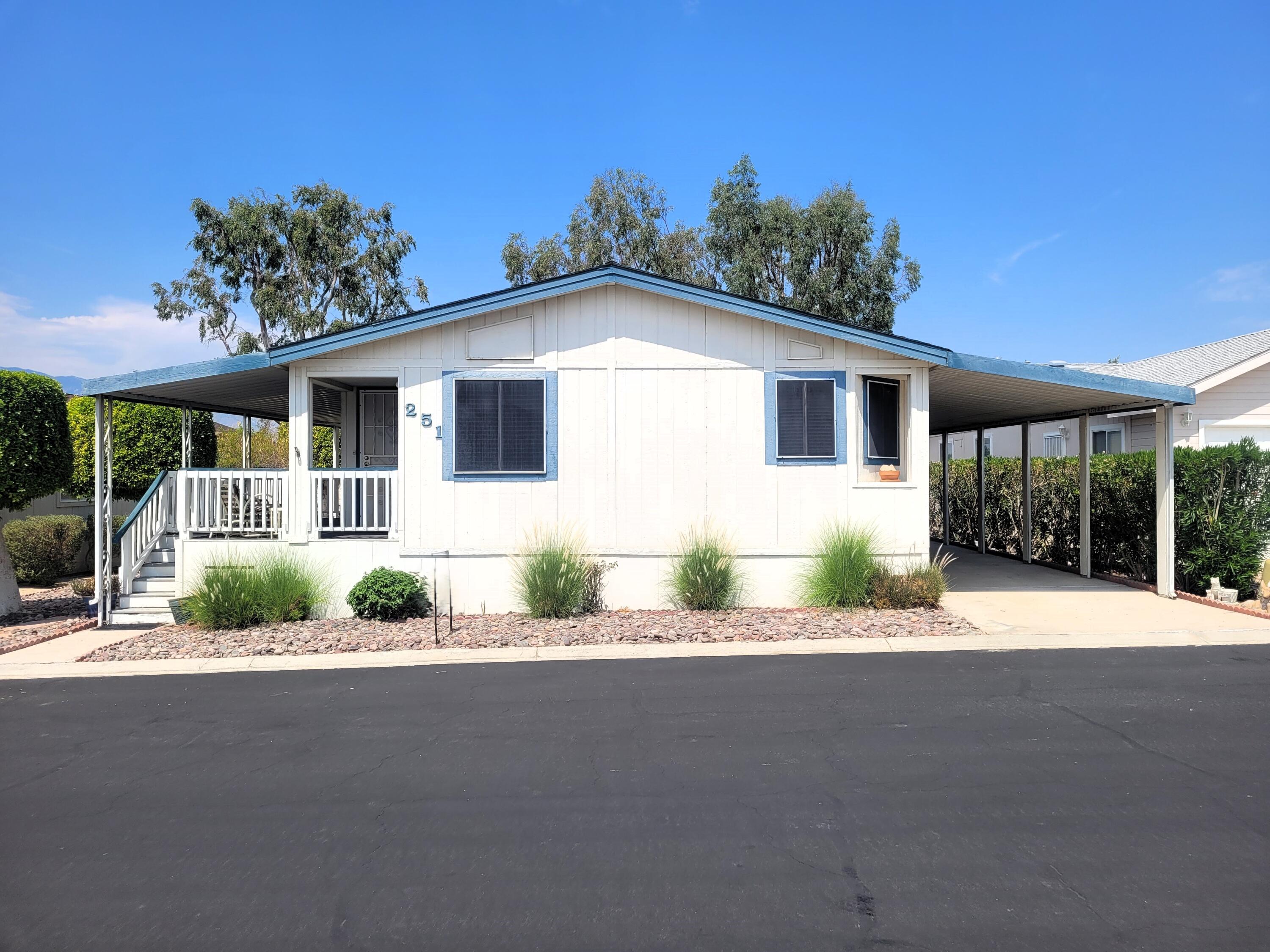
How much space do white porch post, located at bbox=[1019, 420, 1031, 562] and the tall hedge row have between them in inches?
14.1

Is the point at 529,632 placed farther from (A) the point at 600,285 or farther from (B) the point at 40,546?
(B) the point at 40,546

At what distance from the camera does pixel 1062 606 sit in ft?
34.9

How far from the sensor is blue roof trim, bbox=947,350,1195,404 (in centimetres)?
1045

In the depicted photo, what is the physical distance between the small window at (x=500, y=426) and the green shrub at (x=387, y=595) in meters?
1.53

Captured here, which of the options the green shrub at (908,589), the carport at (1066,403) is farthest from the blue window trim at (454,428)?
the carport at (1066,403)

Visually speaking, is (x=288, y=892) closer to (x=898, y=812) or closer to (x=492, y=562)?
(x=898, y=812)

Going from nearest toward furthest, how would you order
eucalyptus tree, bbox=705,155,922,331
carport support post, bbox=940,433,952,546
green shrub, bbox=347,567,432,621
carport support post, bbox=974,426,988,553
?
green shrub, bbox=347,567,432,621, carport support post, bbox=974,426,988,553, carport support post, bbox=940,433,952,546, eucalyptus tree, bbox=705,155,922,331

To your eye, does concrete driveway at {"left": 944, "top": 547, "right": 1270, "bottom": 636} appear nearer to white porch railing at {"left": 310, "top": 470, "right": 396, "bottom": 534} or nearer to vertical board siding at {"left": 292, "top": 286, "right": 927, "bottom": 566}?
vertical board siding at {"left": 292, "top": 286, "right": 927, "bottom": 566}

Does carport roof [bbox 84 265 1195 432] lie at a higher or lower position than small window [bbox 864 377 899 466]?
higher

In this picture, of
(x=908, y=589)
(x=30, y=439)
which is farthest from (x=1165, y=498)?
(x=30, y=439)

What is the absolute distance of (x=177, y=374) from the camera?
10336 millimetres

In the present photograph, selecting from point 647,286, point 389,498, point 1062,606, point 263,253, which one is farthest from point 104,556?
point 263,253

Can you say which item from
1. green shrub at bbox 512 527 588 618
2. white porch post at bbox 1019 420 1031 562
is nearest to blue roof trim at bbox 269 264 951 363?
green shrub at bbox 512 527 588 618

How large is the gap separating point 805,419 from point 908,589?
2473mm
